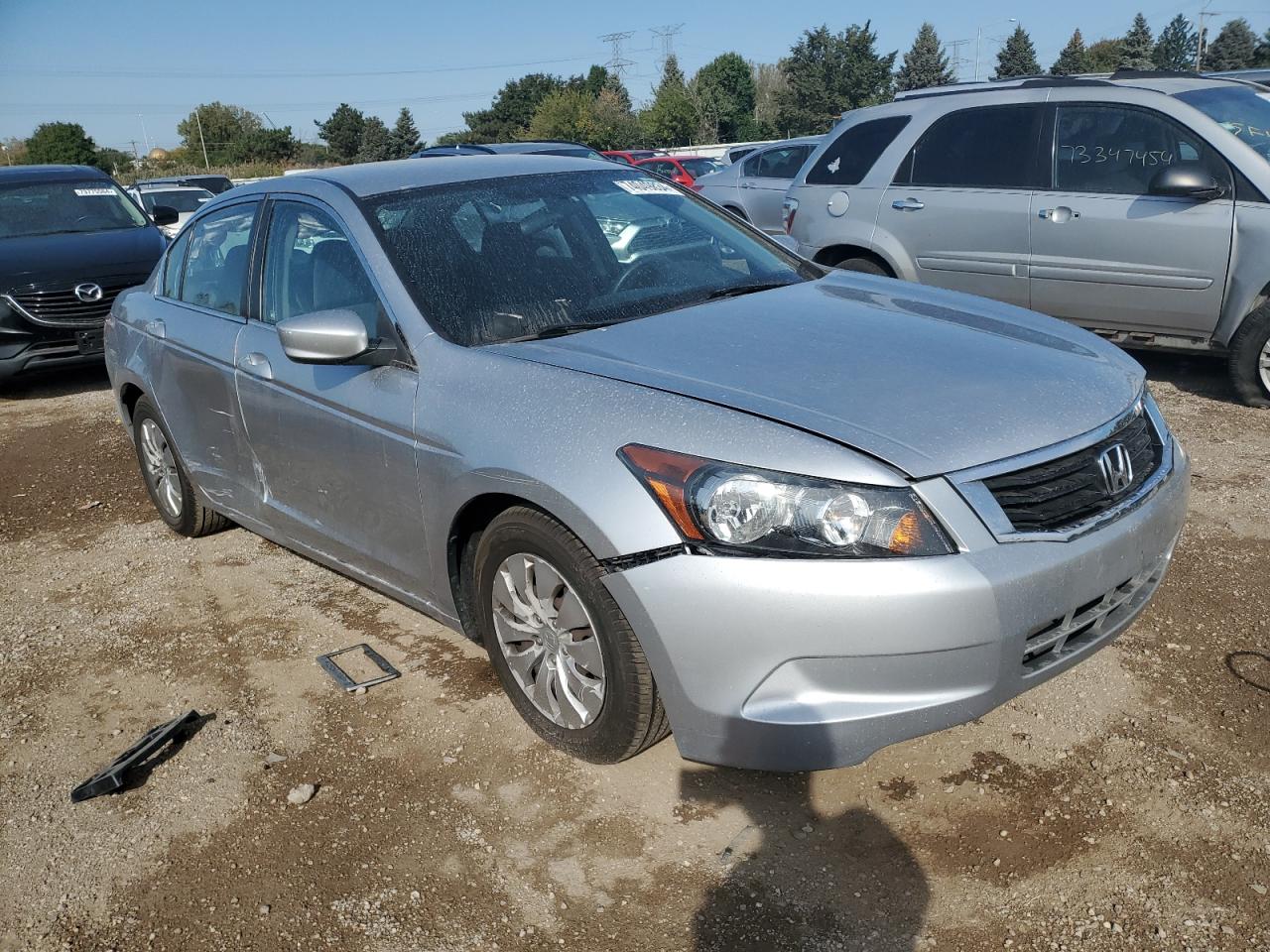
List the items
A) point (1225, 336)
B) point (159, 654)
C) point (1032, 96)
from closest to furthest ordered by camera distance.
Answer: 1. point (159, 654)
2. point (1225, 336)
3. point (1032, 96)

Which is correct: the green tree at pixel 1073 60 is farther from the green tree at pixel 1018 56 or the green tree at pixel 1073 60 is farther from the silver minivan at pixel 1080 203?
the silver minivan at pixel 1080 203

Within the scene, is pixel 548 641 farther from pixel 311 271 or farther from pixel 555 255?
pixel 311 271

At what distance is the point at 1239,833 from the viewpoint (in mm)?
2738

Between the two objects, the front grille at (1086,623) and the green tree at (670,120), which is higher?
the green tree at (670,120)

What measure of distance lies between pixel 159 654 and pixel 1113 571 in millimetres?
3355

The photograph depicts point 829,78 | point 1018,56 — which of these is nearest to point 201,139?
point 829,78

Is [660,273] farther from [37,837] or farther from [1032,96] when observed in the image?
[1032,96]

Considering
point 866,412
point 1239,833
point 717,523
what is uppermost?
point 866,412

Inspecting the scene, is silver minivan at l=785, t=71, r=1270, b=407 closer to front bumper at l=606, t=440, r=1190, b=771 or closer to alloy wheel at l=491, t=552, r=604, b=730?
front bumper at l=606, t=440, r=1190, b=771

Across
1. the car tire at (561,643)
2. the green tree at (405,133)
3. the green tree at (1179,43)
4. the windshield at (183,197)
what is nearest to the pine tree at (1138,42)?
the green tree at (1179,43)

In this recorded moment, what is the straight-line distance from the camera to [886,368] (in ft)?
9.87

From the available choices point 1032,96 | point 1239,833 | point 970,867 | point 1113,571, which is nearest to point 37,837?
point 970,867

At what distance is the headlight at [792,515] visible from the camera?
2512 millimetres

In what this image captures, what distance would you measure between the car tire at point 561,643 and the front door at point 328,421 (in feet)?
1.25
